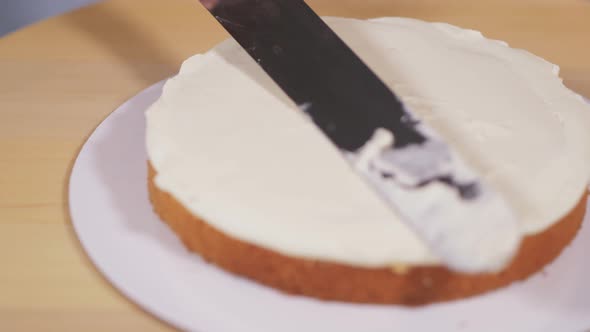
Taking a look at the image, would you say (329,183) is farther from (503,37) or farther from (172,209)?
(503,37)

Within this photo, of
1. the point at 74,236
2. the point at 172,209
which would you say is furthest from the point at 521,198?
the point at 74,236

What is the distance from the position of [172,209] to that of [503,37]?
75 cm

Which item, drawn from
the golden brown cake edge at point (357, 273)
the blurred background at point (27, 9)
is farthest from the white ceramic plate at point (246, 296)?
the blurred background at point (27, 9)

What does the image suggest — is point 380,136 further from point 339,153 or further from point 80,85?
point 80,85

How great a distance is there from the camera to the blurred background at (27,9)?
211 centimetres

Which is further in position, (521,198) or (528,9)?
(528,9)

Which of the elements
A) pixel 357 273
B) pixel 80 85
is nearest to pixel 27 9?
pixel 80 85

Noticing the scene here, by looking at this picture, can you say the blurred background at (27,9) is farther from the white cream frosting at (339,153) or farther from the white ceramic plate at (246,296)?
the white ceramic plate at (246,296)

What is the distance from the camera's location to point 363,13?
4.43ft

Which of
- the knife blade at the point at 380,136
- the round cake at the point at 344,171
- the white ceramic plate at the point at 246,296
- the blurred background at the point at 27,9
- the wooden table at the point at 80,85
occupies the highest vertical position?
the knife blade at the point at 380,136

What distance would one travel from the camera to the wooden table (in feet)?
2.46

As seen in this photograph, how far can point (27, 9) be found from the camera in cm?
213

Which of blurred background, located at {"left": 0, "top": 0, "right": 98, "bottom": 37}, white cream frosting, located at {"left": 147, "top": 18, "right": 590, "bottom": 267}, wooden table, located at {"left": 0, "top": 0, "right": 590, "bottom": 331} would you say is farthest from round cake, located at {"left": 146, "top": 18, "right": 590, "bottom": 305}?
blurred background, located at {"left": 0, "top": 0, "right": 98, "bottom": 37}

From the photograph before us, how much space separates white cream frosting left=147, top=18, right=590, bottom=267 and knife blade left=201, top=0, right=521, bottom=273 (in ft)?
0.08
